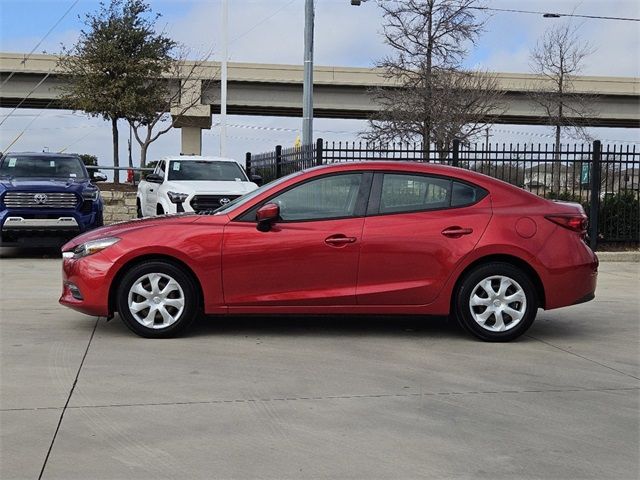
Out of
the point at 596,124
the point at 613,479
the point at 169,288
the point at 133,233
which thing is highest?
the point at 596,124

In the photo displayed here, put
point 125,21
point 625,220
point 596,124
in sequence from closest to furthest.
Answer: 1. point 625,220
2. point 125,21
3. point 596,124

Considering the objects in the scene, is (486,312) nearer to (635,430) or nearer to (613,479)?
(635,430)

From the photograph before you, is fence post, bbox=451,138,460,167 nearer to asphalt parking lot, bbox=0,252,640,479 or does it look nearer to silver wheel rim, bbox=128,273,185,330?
asphalt parking lot, bbox=0,252,640,479

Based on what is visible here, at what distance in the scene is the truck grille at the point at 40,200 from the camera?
43.1 feet

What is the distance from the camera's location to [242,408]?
5.07 metres

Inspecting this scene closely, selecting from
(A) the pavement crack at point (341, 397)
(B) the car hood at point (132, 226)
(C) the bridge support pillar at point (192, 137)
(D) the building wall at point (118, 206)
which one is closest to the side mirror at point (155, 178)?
(D) the building wall at point (118, 206)

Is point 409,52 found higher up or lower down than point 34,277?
higher up

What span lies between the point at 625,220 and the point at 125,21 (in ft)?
58.4

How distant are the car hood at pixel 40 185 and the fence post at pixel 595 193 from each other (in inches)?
378

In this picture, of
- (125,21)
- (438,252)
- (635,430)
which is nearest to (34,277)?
(438,252)

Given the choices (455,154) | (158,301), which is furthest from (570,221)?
(455,154)

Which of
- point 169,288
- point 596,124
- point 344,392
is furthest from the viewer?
point 596,124

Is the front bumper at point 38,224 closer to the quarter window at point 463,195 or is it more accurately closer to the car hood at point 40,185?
the car hood at point 40,185

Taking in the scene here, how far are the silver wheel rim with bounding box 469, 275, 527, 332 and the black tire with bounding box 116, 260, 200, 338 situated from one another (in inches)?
101
